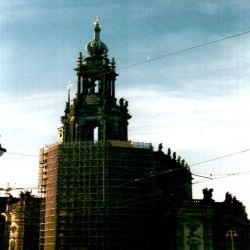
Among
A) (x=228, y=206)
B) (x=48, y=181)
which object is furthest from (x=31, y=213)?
(x=228, y=206)

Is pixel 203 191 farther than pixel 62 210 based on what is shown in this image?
Yes

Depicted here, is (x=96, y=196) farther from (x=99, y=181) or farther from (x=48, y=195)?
(x=48, y=195)

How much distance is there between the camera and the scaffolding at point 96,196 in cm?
4459

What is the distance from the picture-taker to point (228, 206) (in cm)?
4922

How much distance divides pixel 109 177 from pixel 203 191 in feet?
35.5

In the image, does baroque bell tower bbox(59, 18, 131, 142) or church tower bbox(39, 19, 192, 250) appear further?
baroque bell tower bbox(59, 18, 131, 142)

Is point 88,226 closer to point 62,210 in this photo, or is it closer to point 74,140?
point 62,210

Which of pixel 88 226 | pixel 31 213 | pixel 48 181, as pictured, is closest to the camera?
pixel 88 226

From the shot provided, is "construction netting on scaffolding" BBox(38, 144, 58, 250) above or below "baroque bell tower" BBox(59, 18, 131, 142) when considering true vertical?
below

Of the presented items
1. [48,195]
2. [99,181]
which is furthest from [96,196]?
[48,195]

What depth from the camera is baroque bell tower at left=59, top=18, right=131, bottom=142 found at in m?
48.4

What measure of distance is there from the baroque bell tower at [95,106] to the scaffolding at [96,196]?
197 centimetres

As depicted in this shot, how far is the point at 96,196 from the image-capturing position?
45188 millimetres

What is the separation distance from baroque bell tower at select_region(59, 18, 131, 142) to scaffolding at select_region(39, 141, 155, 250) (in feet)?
6.47
